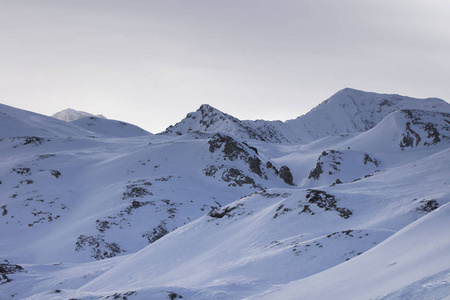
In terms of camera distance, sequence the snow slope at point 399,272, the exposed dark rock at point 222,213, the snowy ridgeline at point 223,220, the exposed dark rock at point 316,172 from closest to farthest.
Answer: the snow slope at point 399,272
the snowy ridgeline at point 223,220
the exposed dark rock at point 222,213
the exposed dark rock at point 316,172

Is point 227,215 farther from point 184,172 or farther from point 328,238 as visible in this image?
point 184,172

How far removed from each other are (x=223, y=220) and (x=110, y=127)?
10451 cm

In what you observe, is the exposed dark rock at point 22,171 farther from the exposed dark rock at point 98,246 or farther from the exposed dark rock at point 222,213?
the exposed dark rock at point 222,213

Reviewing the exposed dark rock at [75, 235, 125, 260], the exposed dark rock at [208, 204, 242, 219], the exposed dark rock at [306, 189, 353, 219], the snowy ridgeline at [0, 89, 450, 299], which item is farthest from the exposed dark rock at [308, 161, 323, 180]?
the exposed dark rock at [75, 235, 125, 260]

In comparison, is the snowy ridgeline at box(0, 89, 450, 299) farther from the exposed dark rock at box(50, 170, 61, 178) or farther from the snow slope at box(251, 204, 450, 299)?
the exposed dark rock at box(50, 170, 61, 178)

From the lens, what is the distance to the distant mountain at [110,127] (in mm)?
120438

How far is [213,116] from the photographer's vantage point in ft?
385

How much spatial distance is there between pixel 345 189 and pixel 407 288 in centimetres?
2295

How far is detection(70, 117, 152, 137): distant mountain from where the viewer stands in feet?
395

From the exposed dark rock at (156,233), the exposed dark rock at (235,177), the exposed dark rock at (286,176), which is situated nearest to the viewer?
the exposed dark rock at (156,233)

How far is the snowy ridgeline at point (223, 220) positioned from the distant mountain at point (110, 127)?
44.0 m

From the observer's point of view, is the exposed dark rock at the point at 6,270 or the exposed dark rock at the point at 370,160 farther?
the exposed dark rock at the point at 370,160

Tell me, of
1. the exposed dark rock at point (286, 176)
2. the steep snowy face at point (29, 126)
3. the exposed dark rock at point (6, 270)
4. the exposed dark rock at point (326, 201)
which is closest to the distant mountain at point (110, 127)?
the steep snowy face at point (29, 126)

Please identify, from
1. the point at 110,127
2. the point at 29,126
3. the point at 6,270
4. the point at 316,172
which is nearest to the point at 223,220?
the point at 6,270
